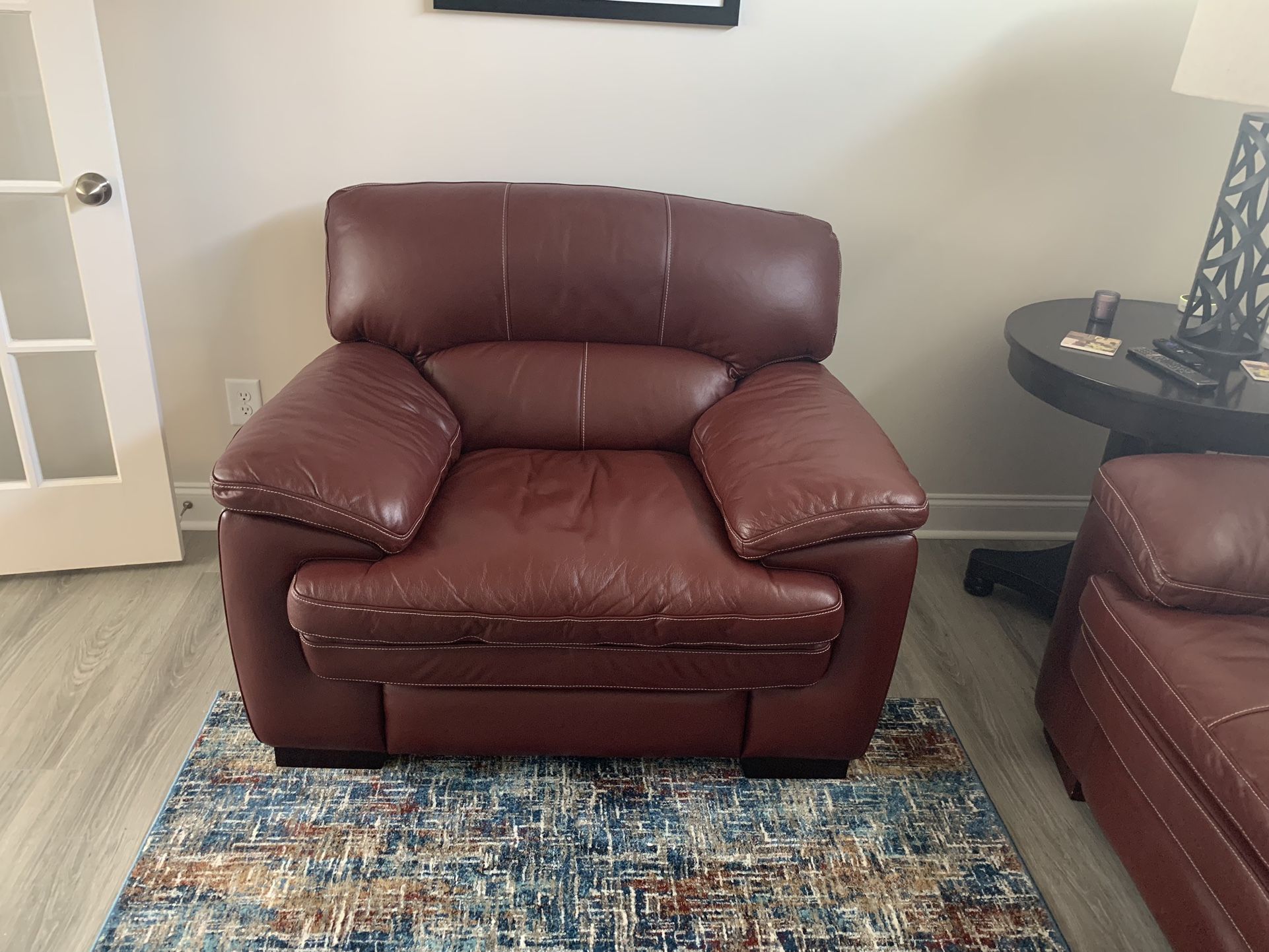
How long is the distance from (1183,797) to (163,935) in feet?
5.08

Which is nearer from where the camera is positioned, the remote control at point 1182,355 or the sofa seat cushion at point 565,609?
the sofa seat cushion at point 565,609

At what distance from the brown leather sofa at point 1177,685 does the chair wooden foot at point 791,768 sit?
434mm

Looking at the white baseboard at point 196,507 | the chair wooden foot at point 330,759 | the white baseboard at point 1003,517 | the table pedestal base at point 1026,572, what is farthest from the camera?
the white baseboard at point 1003,517

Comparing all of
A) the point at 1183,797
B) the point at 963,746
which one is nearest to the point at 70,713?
the point at 963,746

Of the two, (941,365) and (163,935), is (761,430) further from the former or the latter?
(163,935)

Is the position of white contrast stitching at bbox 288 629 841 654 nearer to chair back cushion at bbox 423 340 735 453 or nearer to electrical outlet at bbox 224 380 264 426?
chair back cushion at bbox 423 340 735 453

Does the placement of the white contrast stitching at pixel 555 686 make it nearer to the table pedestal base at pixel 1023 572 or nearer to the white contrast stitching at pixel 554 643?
the white contrast stitching at pixel 554 643

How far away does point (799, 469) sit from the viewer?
1.59 m

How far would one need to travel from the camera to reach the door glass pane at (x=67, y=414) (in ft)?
6.79

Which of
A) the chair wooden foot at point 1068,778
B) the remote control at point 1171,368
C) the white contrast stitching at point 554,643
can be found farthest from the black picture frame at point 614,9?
the chair wooden foot at point 1068,778

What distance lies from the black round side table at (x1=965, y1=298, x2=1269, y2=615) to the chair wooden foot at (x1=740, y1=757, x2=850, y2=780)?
0.84 m

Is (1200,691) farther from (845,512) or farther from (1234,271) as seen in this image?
(1234,271)

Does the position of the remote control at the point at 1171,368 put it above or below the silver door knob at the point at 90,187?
below

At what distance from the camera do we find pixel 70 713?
180 cm
